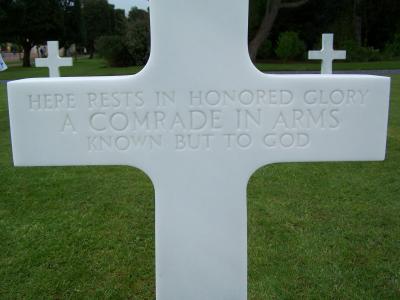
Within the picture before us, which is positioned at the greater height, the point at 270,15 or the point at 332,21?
the point at 332,21

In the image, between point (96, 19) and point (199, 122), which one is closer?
point (199, 122)

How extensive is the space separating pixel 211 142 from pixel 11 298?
1884mm

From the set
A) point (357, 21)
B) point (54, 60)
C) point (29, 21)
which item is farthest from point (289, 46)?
point (54, 60)

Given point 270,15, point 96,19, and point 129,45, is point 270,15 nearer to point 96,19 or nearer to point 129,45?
point 129,45

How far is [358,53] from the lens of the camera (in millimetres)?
26109

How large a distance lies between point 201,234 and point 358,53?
26417mm

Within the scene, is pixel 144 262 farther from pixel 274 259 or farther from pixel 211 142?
pixel 211 142

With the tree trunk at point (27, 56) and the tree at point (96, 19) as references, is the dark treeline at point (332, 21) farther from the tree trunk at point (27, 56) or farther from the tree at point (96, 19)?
the tree at point (96, 19)

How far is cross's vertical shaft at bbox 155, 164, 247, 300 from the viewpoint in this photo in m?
1.87

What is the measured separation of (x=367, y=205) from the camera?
14.2 ft

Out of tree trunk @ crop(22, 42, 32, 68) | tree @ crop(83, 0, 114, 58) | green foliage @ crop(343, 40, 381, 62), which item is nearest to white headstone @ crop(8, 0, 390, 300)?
green foliage @ crop(343, 40, 381, 62)

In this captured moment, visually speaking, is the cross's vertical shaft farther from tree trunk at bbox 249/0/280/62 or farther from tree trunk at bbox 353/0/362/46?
tree trunk at bbox 353/0/362/46

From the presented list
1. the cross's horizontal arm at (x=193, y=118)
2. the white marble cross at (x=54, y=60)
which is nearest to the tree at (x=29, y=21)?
the white marble cross at (x=54, y=60)

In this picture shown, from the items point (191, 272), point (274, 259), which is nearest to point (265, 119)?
point (191, 272)
